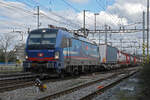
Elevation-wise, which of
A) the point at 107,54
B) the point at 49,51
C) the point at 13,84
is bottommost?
the point at 13,84

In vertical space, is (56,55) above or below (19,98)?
above

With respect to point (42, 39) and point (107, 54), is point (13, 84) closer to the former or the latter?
point (42, 39)

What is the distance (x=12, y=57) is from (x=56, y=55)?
56.4 m

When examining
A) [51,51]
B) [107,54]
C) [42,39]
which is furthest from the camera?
[107,54]

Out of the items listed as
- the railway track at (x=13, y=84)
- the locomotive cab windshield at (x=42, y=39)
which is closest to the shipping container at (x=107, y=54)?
the locomotive cab windshield at (x=42, y=39)

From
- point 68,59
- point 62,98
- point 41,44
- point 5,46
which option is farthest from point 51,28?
point 5,46

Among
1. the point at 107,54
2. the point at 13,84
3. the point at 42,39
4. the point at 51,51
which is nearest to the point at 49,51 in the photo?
the point at 51,51

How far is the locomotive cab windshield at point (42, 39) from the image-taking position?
586 inches

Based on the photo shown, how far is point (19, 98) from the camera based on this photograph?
892 cm

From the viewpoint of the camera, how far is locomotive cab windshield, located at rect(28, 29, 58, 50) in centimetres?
1489

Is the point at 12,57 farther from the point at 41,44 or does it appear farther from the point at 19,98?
the point at 19,98

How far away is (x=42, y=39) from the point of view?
1518cm

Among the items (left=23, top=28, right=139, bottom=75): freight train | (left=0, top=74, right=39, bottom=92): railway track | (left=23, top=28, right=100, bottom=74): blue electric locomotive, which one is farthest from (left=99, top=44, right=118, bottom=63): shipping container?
(left=0, top=74, right=39, bottom=92): railway track

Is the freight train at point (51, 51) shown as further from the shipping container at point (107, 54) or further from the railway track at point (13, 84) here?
the shipping container at point (107, 54)
